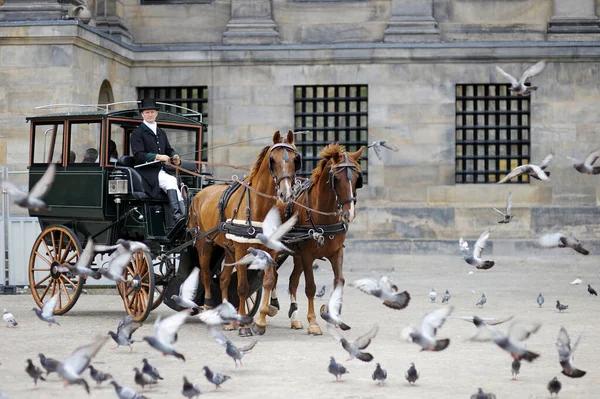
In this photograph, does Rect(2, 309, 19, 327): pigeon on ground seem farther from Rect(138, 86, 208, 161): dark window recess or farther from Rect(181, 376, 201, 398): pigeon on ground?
Rect(138, 86, 208, 161): dark window recess

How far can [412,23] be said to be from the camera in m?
23.4

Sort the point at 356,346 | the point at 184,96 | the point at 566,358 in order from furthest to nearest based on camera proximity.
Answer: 1. the point at 184,96
2. the point at 356,346
3. the point at 566,358

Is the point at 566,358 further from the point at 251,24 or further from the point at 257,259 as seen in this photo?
the point at 251,24

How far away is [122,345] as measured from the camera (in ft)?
36.6

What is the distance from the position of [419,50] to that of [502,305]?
864cm

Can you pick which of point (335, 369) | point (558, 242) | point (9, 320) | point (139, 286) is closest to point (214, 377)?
point (335, 369)

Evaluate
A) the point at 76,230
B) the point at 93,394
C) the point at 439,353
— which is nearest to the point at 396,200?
the point at 76,230

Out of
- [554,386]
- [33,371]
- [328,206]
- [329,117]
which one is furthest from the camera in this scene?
[329,117]

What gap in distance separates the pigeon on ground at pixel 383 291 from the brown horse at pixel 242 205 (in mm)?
1574

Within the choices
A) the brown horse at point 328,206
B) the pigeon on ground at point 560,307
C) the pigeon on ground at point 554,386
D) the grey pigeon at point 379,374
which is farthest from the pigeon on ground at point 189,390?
the pigeon on ground at point 560,307

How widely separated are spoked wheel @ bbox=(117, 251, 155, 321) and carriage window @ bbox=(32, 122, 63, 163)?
2142 millimetres

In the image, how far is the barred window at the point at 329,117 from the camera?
23.7m

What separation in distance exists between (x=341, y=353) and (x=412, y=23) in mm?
13738

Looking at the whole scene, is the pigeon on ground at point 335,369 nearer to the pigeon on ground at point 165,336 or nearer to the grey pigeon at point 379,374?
the grey pigeon at point 379,374
